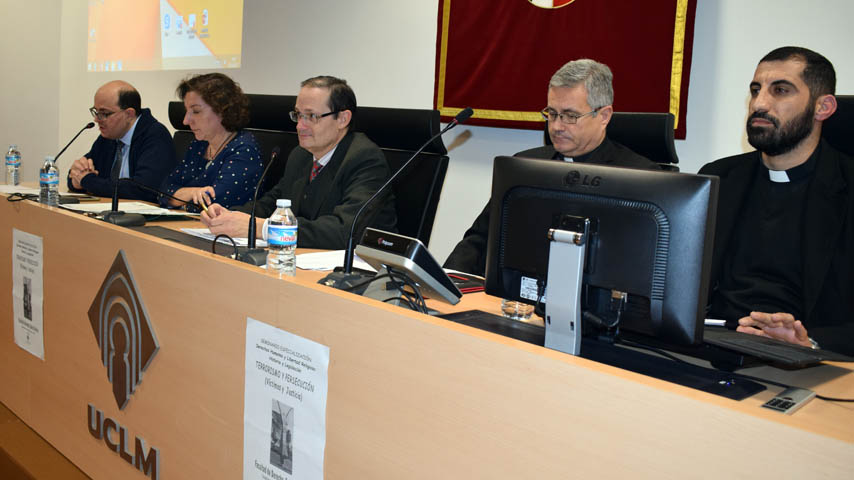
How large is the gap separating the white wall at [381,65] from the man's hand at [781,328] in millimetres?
1175

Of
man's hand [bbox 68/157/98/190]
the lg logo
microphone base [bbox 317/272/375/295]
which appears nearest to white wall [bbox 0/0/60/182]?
man's hand [bbox 68/157/98/190]

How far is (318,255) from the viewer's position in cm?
185

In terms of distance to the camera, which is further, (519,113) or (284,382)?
(519,113)

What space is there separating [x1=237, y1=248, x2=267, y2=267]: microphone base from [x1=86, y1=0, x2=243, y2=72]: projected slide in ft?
9.73

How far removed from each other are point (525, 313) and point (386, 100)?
2.26 m

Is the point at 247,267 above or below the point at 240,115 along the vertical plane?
below

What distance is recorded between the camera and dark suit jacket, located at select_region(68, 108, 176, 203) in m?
3.05

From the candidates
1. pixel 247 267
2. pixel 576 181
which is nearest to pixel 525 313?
pixel 576 181

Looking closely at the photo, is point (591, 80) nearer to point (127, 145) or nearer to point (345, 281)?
point (345, 281)

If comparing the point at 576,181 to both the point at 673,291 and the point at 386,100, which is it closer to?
the point at 673,291

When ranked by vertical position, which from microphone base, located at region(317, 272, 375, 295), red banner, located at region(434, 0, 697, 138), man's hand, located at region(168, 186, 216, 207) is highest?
red banner, located at region(434, 0, 697, 138)

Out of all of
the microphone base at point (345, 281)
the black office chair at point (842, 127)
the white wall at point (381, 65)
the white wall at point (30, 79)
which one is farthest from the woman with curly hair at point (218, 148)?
the white wall at point (30, 79)

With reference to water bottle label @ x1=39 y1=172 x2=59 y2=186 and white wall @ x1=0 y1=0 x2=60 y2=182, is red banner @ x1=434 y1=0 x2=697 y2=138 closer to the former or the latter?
water bottle label @ x1=39 y1=172 x2=59 y2=186

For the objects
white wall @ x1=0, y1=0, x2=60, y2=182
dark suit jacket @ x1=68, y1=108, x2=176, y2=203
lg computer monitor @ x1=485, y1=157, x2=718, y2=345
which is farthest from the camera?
white wall @ x1=0, y1=0, x2=60, y2=182
